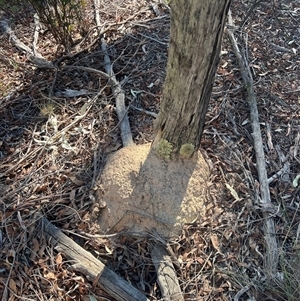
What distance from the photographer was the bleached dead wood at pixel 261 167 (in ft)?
7.63

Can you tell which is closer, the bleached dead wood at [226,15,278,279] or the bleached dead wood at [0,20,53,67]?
the bleached dead wood at [226,15,278,279]

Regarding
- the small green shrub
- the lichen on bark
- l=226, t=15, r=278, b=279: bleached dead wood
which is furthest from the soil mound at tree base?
the small green shrub

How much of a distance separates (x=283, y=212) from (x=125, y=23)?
2232 millimetres

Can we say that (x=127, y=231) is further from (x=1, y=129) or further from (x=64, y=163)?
(x=1, y=129)

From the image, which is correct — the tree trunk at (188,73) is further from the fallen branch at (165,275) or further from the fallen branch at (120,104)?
the fallen branch at (165,275)

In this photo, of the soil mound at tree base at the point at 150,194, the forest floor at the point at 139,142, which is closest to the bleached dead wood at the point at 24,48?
the forest floor at the point at 139,142

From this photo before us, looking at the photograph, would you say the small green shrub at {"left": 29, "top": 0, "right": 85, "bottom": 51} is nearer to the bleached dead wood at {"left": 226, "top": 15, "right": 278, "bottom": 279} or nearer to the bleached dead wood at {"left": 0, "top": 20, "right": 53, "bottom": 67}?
the bleached dead wood at {"left": 0, "top": 20, "right": 53, "bottom": 67}

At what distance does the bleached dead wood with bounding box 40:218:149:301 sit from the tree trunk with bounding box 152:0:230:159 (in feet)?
2.53

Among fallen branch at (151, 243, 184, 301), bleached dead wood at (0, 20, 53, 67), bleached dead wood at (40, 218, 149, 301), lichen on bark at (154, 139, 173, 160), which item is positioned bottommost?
fallen branch at (151, 243, 184, 301)

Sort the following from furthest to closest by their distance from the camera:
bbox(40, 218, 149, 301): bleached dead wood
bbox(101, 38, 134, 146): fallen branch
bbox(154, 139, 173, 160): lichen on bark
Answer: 1. bbox(101, 38, 134, 146): fallen branch
2. bbox(154, 139, 173, 160): lichen on bark
3. bbox(40, 218, 149, 301): bleached dead wood

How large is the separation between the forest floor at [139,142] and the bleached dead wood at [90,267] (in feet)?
0.15

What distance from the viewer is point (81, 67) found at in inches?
128

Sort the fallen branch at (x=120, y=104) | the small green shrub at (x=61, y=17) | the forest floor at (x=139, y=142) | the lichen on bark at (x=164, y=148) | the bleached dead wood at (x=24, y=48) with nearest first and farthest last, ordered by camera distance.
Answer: the forest floor at (x=139, y=142) → the lichen on bark at (x=164, y=148) → the fallen branch at (x=120, y=104) → the small green shrub at (x=61, y=17) → the bleached dead wood at (x=24, y=48)

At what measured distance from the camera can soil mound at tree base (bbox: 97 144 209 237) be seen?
2428 millimetres
